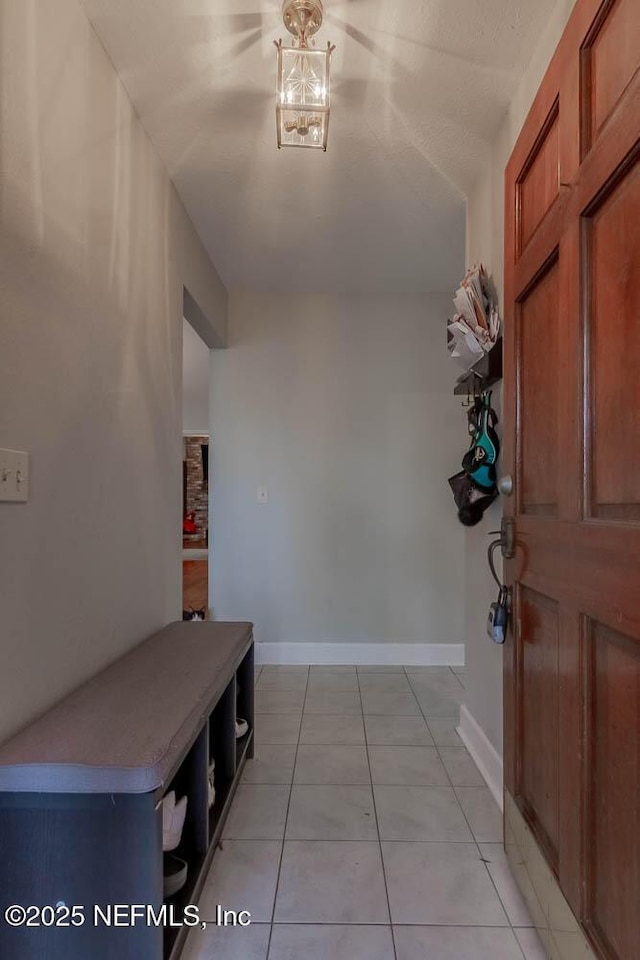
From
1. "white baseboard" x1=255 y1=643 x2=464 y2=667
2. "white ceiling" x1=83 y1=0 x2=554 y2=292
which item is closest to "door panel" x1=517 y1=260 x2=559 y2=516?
"white ceiling" x1=83 y1=0 x2=554 y2=292

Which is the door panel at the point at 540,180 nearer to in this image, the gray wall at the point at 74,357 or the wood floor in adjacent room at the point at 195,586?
the gray wall at the point at 74,357

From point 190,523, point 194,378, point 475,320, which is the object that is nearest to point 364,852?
point 475,320

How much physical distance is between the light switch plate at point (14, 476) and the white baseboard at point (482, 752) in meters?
1.73

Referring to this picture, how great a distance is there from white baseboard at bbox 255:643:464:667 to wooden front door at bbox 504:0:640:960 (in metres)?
1.86

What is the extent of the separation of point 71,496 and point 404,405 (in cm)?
234

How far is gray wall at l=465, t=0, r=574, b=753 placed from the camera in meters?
1.65

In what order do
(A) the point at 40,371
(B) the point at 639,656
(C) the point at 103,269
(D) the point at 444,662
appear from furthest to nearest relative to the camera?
(D) the point at 444,662 < (C) the point at 103,269 < (A) the point at 40,371 < (B) the point at 639,656

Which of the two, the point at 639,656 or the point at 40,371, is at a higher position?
the point at 40,371

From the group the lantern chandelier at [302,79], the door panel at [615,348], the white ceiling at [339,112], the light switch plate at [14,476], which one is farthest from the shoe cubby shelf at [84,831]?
the white ceiling at [339,112]

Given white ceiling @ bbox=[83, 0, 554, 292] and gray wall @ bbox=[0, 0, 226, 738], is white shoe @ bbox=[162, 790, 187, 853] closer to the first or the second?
gray wall @ bbox=[0, 0, 226, 738]

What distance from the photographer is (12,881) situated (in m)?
0.94

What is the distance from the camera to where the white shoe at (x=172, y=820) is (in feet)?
3.94

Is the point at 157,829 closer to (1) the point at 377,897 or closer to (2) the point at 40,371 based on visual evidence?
(1) the point at 377,897

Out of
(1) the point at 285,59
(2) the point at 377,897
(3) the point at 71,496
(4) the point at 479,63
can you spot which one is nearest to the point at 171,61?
(1) the point at 285,59
